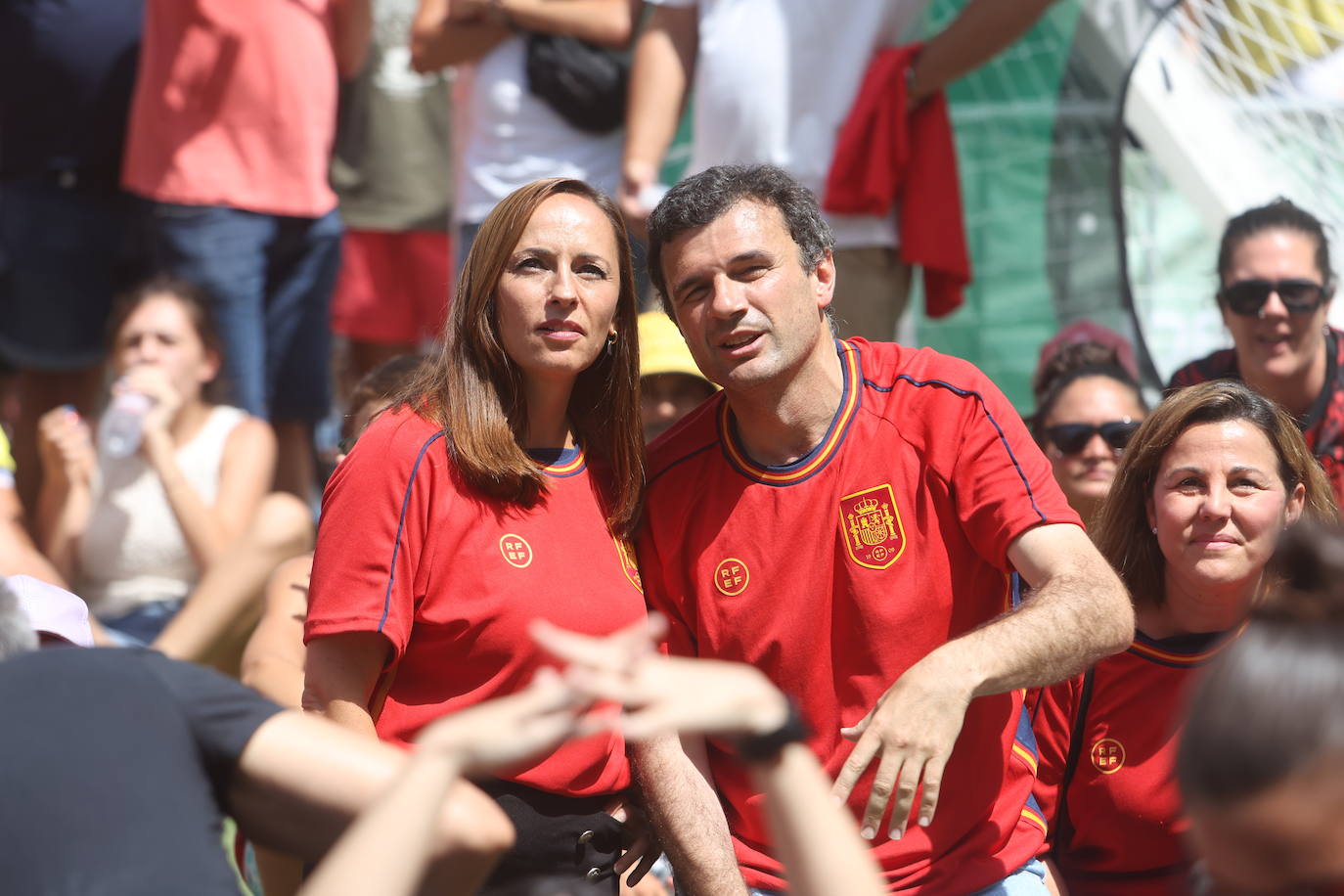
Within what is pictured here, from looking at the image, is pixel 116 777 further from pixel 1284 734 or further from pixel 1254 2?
pixel 1254 2

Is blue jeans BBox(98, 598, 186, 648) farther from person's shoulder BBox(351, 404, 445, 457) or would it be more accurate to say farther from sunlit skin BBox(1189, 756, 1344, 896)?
sunlit skin BBox(1189, 756, 1344, 896)

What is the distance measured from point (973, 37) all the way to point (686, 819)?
2679 millimetres

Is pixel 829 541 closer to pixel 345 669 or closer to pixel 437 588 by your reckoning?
pixel 437 588

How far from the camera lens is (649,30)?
509 cm

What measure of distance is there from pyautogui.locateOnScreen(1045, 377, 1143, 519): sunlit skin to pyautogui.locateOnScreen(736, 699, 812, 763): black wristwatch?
9.37 feet

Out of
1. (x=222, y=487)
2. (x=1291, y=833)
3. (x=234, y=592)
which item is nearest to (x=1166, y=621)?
(x=1291, y=833)

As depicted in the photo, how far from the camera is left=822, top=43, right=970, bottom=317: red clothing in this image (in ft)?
16.0

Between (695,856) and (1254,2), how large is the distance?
4105 millimetres

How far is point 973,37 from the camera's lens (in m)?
4.85

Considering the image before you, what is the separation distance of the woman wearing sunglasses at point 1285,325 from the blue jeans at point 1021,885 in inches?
70.3

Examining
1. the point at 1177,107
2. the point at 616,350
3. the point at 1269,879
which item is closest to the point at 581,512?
the point at 616,350

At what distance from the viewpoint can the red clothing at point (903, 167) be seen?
16.0ft

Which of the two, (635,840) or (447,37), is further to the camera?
(447,37)

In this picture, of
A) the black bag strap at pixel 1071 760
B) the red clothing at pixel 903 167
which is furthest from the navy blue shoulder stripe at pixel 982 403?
the red clothing at pixel 903 167
